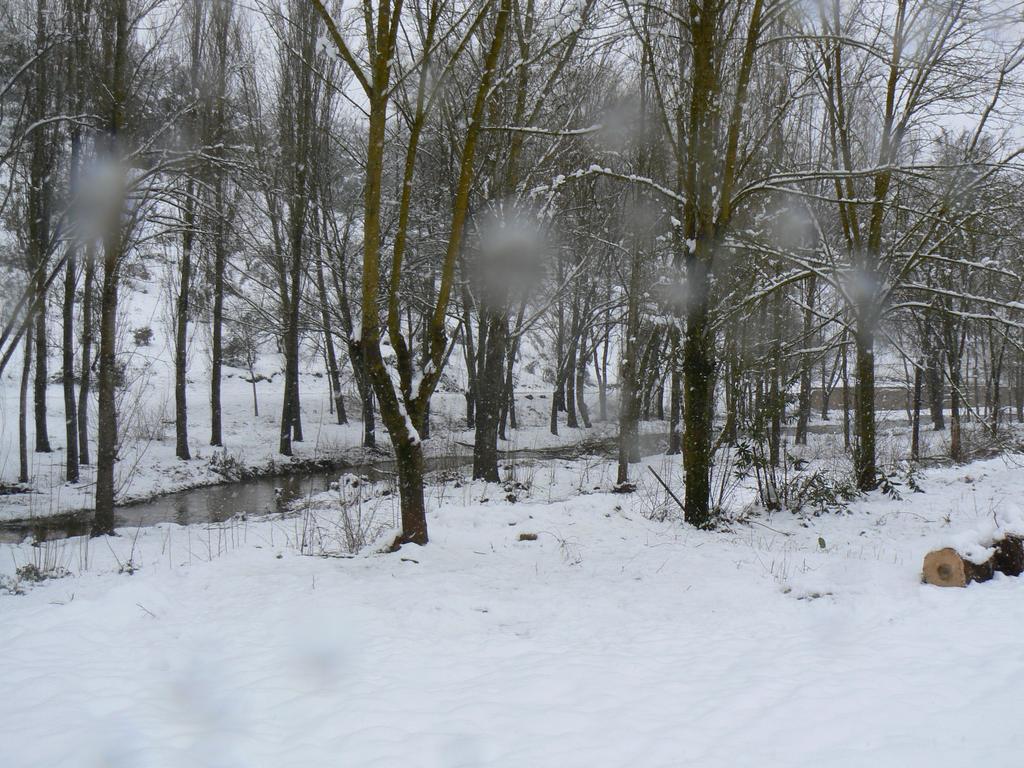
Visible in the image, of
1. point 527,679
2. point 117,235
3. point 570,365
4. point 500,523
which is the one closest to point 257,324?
point 570,365

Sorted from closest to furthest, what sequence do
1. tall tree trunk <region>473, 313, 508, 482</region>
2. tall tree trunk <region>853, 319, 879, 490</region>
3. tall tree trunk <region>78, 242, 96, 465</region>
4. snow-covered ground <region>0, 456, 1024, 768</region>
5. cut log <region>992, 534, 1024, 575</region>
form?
snow-covered ground <region>0, 456, 1024, 768</region>, cut log <region>992, 534, 1024, 575</region>, tall tree trunk <region>853, 319, 879, 490</region>, tall tree trunk <region>473, 313, 508, 482</region>, tall tree trunk <region>78, 242, 96, 465</region>

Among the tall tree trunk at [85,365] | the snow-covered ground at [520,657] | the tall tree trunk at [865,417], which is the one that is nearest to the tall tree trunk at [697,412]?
the snow-covered ground at [520,657]

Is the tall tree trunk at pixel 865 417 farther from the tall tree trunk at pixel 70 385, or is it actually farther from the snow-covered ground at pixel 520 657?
the tall tree trunk at pixel 70 385

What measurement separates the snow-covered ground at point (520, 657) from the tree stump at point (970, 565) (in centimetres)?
15

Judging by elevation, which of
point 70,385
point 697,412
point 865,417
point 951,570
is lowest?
point 951,570

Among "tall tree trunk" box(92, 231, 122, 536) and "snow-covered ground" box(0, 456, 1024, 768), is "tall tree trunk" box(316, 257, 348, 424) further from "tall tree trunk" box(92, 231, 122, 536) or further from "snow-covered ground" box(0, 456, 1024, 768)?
"snow-covered ground" box(0, 456, 1024, 768)

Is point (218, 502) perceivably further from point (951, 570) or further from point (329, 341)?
point (951, 570)

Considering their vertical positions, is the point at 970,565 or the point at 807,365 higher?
the point at 807,365

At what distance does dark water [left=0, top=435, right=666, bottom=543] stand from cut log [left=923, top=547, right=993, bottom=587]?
7.31 m

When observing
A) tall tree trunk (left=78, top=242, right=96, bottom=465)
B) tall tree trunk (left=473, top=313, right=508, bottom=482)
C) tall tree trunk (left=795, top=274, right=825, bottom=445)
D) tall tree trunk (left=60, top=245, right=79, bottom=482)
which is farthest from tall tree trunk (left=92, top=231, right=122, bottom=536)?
tall tree trunk (left=795, top=274, right=825, bottom=445)

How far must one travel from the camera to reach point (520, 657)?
409 cm

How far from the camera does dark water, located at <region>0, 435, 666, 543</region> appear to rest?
11391 millimetres

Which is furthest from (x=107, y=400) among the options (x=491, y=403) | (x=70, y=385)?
(x=70, y=385)

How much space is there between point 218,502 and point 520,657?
12.0 metres
